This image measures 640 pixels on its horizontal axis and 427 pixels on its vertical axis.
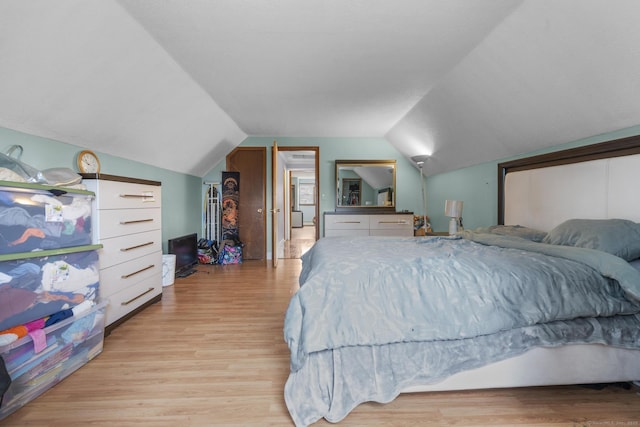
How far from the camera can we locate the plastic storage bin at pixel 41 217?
4.68ft

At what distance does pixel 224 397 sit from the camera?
1449 mm

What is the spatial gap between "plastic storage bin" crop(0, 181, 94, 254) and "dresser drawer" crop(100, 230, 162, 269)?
22 centimetres

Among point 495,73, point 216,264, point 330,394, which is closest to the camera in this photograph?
point 330,394

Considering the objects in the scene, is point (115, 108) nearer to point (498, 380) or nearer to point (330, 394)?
point (330, 394)

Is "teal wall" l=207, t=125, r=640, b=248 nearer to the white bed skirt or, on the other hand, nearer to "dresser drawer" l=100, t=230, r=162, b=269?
"dresser drawer" l=100, t=230, r=162, b=269

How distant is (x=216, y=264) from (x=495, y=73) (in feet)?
14.7

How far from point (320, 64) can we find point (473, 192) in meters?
2.63

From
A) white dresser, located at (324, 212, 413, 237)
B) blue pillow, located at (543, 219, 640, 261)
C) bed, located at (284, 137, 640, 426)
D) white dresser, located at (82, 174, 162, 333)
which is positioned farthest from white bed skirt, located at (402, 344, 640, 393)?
white dresser, located at (324, 212, 413, 237)

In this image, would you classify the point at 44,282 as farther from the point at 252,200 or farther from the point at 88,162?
the point at 252,200

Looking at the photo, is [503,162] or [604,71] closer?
[604,71]

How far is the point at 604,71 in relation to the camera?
1.74 meters

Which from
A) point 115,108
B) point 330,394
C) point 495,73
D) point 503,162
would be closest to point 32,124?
point 115,108

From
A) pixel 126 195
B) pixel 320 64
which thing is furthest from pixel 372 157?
pixel 126 195

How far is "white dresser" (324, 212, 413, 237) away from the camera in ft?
15.8
